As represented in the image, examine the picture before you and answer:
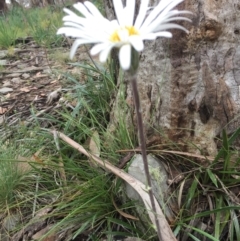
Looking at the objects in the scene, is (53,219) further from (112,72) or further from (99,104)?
(112,72)

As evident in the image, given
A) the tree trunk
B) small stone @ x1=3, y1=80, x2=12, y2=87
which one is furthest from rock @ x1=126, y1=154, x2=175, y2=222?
small stone @ x1=3, y1=80, x2=12, y2=87

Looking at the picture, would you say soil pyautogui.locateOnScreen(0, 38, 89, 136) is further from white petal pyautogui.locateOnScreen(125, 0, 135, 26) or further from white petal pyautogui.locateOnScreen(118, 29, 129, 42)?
white petal pyautogui.locateOnScreen(118, 29, 129, 42)

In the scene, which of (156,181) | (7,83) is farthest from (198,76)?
(7,83)

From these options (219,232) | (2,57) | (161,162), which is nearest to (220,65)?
(161,162)

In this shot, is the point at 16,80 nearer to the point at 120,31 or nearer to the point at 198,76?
the point at 198,76

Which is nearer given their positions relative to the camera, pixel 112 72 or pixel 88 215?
pixel 88 215

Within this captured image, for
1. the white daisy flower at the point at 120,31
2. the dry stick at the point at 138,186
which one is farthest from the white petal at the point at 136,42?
the dry stick at the point at 138,186
